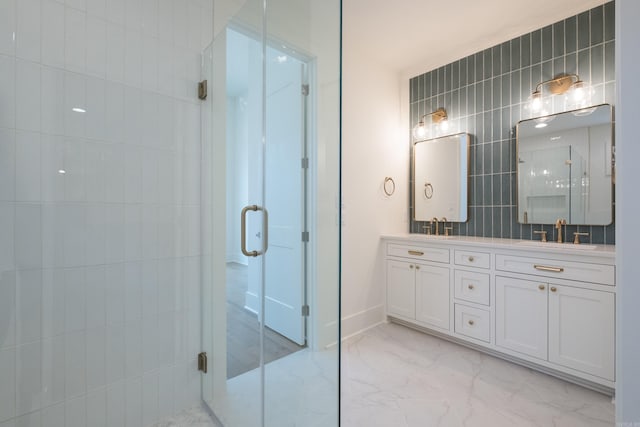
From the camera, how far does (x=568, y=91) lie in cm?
227

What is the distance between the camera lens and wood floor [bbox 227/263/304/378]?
1.24m

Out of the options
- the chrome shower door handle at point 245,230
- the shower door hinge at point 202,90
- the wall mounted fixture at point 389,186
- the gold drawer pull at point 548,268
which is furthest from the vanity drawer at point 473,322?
the shower door hinge at point 202,90

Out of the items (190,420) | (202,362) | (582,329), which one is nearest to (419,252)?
(582,329)

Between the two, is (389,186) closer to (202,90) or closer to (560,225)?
(560,225)

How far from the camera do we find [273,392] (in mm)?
1210

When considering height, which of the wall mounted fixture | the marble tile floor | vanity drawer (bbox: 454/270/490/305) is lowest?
the marble tile floor

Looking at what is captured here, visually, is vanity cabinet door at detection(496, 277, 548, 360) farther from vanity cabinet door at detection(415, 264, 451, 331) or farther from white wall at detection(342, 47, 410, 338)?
white wall at detection(342, 47, 410, 338)

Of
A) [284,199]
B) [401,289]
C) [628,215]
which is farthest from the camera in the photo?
[401,289]

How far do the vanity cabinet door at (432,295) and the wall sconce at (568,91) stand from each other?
1.60 metres

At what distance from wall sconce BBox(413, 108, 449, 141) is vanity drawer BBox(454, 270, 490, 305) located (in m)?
1.55

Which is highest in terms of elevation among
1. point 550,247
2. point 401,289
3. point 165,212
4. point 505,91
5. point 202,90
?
point 505,91

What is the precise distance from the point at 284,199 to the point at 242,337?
703mm

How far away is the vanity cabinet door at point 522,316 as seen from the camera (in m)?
1.98

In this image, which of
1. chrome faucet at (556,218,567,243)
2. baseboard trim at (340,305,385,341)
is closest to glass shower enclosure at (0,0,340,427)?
baseboard trim at (340,305,385,341)
